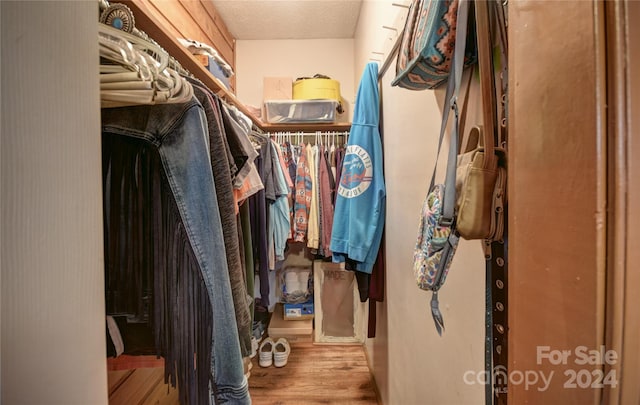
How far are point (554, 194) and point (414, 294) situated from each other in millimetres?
585

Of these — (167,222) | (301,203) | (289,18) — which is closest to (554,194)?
(167,222)

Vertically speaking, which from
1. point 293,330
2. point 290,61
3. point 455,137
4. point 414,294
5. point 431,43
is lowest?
point 293,330

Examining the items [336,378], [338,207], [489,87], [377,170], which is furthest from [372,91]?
[336,378]

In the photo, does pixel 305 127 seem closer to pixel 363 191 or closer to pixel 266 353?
pixel 363 191

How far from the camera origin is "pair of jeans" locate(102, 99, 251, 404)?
50 cm

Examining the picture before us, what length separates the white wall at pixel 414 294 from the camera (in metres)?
0.48

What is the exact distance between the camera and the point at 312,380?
4.59ft

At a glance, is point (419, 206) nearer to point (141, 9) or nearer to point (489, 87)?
point (489, 87)

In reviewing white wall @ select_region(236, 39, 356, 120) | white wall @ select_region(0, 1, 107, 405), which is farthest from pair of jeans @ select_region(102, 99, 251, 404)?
white wall @ select_region(236, 39, 356, 120)

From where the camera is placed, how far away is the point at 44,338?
22 cm

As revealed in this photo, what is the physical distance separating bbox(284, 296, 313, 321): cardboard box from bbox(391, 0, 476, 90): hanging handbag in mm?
1661

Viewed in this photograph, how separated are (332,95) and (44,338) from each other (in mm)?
1742

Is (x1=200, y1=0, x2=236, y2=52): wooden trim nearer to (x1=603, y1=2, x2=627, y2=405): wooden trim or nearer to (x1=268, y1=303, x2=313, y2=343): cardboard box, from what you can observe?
(x1=603, y1=2, x2=627, y2=405): wooden trim

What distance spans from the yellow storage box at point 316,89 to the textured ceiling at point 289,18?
46cm
